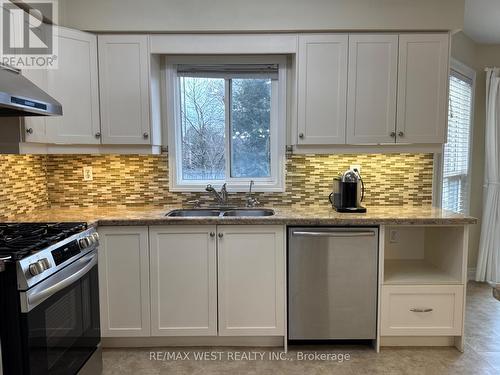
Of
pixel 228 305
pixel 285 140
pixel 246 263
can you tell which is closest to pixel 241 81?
pixel 285 140

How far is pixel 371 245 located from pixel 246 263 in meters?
0.86

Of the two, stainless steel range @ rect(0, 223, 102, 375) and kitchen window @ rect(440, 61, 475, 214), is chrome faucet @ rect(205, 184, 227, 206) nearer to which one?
stainless steel range @ rect(0, 223, 102, 375)

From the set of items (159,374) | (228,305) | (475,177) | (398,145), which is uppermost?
(398,145)

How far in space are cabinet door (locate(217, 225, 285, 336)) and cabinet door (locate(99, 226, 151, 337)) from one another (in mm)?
532

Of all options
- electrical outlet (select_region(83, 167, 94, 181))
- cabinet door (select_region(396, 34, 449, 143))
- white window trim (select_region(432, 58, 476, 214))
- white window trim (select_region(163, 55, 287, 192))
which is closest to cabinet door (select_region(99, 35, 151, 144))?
white window trim (select_region(163, 55, 287, 192))

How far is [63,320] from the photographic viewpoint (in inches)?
73.4

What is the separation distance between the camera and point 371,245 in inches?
97.3

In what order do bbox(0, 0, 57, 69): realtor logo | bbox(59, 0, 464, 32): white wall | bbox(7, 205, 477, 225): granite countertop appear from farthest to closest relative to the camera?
bbox(59, 0, 464, 32): white wall < bbox(7, 205, 477, 225): granite countertop < bbox(0, 0, 57, 69): realtor logo

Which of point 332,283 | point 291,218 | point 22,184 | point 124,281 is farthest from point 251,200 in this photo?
point 22,184

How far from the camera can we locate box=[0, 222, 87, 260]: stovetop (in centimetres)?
164

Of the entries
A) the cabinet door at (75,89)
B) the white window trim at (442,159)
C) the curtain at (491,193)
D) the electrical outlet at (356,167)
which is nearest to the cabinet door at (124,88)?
the cabinet door at (75,89)

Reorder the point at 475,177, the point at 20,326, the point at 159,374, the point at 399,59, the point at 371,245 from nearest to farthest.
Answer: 1. the point at 20,326
2. the point at 159,374
3. the point at 371,245
4. the point at 399,59
5. the point at 475,177

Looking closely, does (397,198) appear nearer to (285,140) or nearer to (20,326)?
(285,140)

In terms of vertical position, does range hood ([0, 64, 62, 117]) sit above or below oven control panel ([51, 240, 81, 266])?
above
